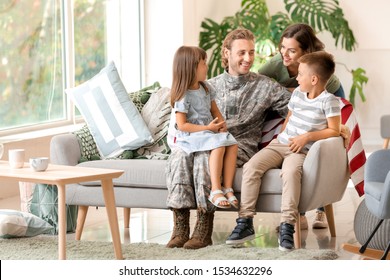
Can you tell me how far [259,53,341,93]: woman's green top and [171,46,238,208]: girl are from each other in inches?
21.0

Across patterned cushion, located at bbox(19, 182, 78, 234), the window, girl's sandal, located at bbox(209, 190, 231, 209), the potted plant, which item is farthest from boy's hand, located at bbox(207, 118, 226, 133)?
the potted plant

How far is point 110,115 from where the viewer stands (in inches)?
197

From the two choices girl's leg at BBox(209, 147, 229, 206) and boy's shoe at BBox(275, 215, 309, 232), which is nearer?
girl's leg at BBox(209, 147, 229, 206)

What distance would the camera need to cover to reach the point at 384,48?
29.5ft

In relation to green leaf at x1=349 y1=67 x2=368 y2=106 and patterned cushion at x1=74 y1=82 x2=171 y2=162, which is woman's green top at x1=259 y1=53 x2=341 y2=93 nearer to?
patterned cushion at x1=74 y1=82 x2=171 y2=162

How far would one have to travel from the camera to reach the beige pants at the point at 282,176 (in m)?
4.14

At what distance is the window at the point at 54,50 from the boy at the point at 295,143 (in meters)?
2.56

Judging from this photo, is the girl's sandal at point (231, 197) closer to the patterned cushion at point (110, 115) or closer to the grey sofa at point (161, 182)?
the grey sofa at point (161, 182)

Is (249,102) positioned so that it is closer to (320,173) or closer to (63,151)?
(320,173)

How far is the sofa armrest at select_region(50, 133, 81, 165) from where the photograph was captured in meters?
4.69

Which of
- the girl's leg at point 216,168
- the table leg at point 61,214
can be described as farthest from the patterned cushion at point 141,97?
the table leg at point 61,214

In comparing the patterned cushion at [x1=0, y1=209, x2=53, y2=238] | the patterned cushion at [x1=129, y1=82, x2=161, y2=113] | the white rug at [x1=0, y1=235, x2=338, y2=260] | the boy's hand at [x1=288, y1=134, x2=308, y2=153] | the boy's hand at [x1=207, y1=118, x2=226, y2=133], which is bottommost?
the white rug at [x1=0, y1=235, x2=338, y2=260]

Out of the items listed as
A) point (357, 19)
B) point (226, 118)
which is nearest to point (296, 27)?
point (226, 118)

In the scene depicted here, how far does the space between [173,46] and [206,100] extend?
3556 millimetres
